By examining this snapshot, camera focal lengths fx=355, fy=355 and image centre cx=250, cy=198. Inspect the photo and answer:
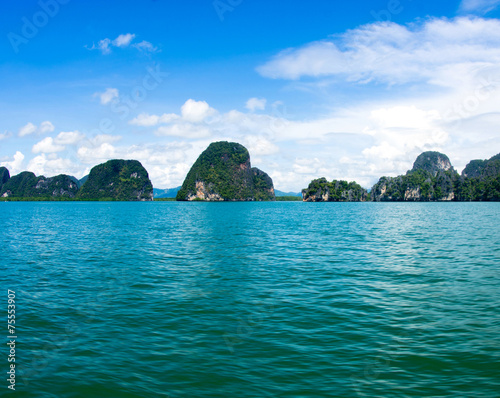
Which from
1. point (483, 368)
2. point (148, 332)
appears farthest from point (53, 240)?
point (483, 368)

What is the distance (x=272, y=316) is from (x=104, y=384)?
7024mm

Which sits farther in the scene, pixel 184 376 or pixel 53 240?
pixel 53 240

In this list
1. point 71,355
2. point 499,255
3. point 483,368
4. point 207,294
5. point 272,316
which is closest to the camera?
point 483,368

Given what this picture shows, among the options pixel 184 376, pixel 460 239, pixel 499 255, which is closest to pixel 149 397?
pixel 184 376

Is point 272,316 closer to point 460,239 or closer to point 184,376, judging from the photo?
point 184,376

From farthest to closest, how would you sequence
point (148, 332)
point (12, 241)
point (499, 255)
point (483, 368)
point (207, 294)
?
point (12, 241) < point (499, 255) < point (207, 294) < point (148, 332) < point (483, 368)

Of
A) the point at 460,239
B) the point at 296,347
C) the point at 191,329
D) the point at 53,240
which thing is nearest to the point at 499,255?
the point at 460,239

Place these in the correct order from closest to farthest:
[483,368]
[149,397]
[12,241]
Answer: [149,397]
[483,368]
[12,241]

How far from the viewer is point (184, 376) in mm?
9586

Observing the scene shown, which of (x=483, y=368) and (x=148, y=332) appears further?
(x=148, y=332)

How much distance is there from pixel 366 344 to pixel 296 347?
7.58 ft

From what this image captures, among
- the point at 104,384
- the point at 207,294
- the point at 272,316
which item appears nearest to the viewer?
the point at 104,384

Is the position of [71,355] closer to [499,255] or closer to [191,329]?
[191,329]

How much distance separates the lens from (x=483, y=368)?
32.8 ft
